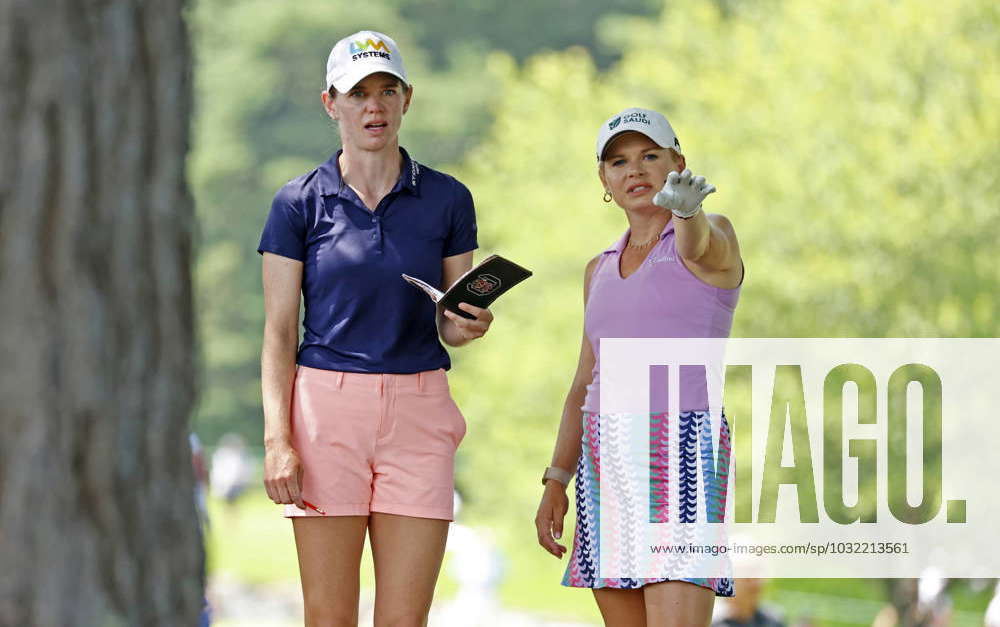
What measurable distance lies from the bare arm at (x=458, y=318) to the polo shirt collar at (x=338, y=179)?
18 cm

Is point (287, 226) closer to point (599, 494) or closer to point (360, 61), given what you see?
point (360, 61)

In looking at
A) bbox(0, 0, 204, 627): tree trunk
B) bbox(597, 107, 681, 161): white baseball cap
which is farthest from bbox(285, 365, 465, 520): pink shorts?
bbox(0, 0, 204, 627): tree trunk

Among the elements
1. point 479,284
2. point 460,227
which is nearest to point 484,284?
point 479,284

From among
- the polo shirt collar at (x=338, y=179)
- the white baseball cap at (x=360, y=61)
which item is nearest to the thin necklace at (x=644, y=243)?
the polo shirt collar at (x=338, y=179)

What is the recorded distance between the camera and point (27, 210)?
2109 mm

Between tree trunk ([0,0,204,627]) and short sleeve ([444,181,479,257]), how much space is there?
136 cm

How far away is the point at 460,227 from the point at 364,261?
0.83 feet

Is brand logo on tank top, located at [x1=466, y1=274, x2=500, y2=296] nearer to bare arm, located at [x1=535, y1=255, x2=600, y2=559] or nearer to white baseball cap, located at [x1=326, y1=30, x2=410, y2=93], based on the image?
bare arm, located at [x1=535, y1=255, x2=600, y2=559]

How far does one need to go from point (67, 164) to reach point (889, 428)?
12489mm

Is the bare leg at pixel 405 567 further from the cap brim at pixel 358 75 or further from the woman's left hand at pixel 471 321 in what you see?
the cap brim at pixel 358 75

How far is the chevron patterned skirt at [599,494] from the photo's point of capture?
11.2 feet

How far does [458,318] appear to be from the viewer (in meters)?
3.36

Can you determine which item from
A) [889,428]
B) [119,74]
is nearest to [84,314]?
[119,74]

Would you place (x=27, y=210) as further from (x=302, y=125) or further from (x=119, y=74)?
(x=302, y=125)
